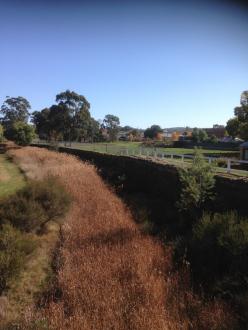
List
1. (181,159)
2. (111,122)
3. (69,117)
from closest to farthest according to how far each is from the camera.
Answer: (181,159)
(69,117)
(111,122)

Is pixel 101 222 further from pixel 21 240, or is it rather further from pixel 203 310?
pixel 203 310

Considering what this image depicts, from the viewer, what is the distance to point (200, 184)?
11.0 metres

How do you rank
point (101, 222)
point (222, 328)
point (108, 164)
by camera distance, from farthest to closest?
1. point (108, 164)
2. point (101, 222)
3. point (222, 328)

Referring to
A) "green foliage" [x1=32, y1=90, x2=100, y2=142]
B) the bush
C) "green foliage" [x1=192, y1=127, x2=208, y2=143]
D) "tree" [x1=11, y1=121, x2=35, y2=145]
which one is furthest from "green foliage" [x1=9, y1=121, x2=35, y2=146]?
the bush

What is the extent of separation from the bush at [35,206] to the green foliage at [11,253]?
1.18 meters

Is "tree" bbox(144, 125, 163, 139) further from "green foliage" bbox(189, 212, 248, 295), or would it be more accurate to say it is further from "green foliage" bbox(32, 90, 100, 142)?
"green foliage" bbox(189, 212, 248, 295)

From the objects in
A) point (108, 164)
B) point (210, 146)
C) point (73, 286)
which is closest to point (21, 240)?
point (73, 286)

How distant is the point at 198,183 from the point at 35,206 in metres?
5.23

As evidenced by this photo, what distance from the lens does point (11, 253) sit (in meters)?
7.51

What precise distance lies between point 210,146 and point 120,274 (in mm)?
51106

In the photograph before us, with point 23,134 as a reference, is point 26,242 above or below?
below

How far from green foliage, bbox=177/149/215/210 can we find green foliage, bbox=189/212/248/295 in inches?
78.3

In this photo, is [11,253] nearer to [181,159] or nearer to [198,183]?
[198,183]

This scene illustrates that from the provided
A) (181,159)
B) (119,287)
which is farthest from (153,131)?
(119,287)
